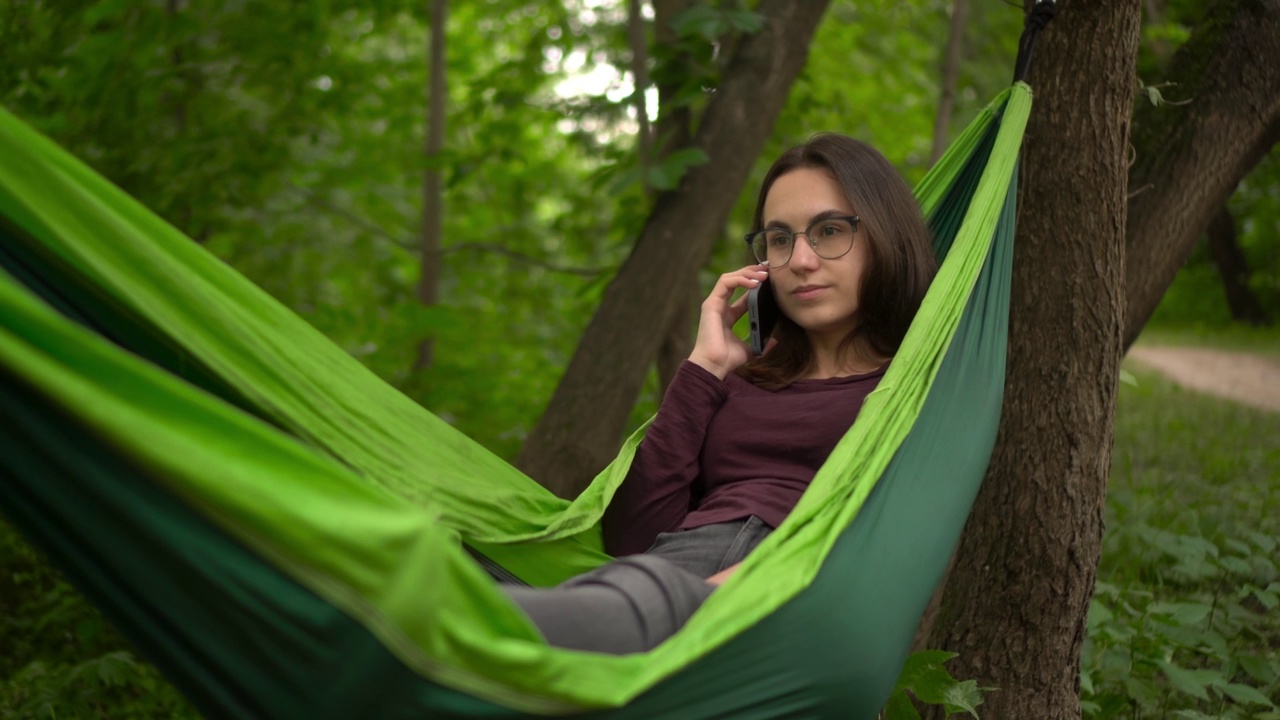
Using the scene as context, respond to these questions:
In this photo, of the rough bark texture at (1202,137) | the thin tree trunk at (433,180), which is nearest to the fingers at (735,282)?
the rough bark texture at (1202,137)

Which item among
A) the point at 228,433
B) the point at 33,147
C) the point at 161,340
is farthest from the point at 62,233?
the point at 228,433

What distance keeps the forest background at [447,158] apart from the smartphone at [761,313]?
0.90m

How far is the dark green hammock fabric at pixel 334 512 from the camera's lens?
98 cm

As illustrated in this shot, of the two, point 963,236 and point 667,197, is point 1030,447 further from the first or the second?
point 667,197

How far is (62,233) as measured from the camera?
1.23 m

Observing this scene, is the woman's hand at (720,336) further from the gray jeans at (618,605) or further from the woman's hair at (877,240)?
the gray jeans at (618,605)

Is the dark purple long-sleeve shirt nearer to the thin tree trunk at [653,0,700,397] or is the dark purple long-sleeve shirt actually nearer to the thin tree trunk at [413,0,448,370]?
the thin tree trunk at [653,0,700,397]

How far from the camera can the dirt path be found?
686cm

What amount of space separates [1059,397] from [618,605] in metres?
1.20

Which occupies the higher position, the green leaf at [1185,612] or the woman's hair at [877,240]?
the woman's hair at [877,240]

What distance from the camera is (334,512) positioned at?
37.8 inches

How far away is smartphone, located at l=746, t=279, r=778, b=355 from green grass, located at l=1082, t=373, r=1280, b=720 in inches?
41.6

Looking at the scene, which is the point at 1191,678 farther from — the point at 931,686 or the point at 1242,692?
the point at 931,686

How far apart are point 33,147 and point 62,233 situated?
98 mm
